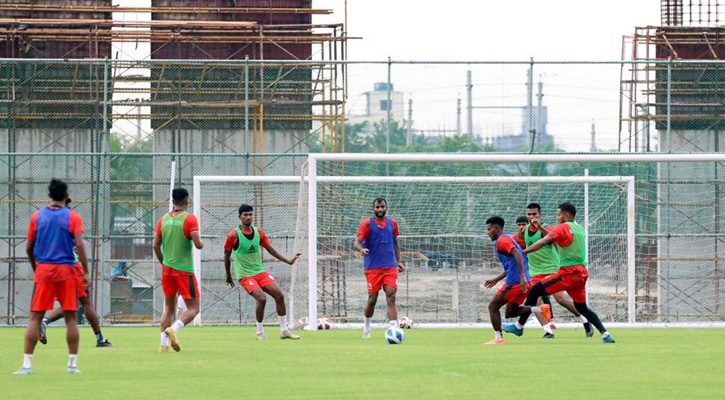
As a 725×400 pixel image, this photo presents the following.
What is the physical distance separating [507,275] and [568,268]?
0.75 metres

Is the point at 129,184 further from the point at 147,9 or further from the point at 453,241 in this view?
the point at 453,241

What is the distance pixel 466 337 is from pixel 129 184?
42.8ft

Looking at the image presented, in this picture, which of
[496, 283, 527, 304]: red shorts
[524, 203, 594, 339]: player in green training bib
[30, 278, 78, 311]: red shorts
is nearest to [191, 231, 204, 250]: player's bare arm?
[30, 278, 78, 311]: red shorts

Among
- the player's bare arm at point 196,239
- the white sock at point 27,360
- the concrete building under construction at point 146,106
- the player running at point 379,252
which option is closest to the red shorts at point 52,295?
the white sock at point 27,360

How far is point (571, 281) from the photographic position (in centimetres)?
1630

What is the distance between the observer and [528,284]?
650 inches

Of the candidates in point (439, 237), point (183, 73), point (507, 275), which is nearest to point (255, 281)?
point (507, 275)

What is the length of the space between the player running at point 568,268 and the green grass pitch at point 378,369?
0.47m

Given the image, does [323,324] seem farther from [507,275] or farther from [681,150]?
[681,150]

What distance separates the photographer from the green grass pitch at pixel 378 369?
10328 millimetres

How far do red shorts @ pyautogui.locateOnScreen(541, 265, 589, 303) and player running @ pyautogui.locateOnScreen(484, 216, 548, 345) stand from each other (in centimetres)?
34

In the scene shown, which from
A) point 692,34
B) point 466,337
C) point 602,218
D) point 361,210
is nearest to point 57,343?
point 466,337

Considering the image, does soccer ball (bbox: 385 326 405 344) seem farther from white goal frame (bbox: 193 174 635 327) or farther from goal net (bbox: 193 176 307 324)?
goal net (bbox: 193 176 307 324)

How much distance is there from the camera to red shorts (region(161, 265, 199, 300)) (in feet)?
48.1
